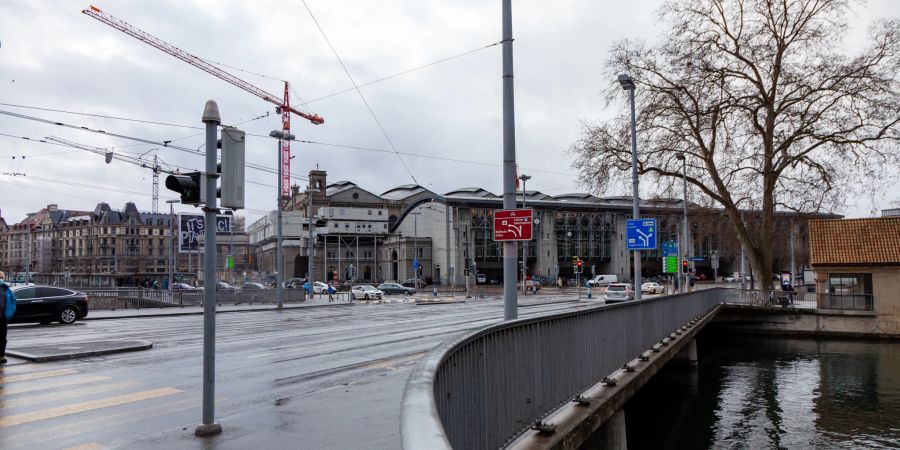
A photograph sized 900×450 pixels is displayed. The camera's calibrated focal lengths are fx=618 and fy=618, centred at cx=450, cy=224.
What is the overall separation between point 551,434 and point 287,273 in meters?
102

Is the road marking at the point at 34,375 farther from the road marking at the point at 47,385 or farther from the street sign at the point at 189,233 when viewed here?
the street sign at the point at 189,233

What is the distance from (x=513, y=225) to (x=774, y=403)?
482 inches

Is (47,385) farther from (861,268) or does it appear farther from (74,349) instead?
(861,268)

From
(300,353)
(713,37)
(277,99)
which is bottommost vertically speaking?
(300,353)

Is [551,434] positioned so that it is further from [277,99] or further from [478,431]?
[277,99]

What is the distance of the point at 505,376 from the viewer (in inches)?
232

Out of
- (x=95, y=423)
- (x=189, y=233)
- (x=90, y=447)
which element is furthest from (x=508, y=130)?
(x=189, y=233)

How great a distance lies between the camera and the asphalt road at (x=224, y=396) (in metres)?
7.19

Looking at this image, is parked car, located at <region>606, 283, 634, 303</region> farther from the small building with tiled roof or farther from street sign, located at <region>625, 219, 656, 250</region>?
street sign, located at <region>625, 219, 656, 250</region>

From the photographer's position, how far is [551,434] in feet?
22.3

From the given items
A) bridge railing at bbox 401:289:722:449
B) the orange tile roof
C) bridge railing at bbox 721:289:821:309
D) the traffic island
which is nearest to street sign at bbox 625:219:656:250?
bridge railing at bbox 401:289:722:449

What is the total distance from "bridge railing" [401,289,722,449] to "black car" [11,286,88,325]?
822 inches

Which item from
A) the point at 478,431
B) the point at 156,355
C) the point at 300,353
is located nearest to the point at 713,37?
the point at 300,353

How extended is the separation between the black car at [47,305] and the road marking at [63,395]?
48.2 ft
